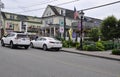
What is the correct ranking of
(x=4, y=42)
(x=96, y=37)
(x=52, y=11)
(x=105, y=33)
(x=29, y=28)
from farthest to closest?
(x=29, y=28)
(x=52, y=11)
(x=96, y=37)
(x=105, y=33)
(x=4, y=42)

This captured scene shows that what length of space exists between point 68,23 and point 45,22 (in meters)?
6.56

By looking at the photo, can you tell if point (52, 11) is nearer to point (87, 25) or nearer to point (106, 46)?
point (87, 25)

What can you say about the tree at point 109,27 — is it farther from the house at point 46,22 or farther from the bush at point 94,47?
the house at point 46,22

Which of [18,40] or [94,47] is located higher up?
[18,40]

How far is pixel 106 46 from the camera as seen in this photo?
88.7ft

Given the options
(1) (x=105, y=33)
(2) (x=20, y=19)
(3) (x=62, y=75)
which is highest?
(2) (x=20, y=19)

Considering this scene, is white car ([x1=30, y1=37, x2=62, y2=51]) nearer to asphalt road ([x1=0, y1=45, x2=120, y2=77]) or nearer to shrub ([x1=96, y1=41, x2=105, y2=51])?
shrub ([x1=96, y1=41, x2=105, y2=51])

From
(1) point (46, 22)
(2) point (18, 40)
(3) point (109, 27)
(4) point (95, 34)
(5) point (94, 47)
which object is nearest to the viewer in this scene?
(2) point (18, 40)

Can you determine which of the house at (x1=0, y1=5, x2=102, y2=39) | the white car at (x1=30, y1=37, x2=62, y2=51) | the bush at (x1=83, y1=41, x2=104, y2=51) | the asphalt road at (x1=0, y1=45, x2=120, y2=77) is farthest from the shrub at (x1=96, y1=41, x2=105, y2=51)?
the house at (x1=0, y1=5, x2=102, y2=39)

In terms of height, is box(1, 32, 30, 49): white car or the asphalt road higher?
box(1, 32, 30, 49): white car

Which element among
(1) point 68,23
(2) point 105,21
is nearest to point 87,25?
(1) point 68,23

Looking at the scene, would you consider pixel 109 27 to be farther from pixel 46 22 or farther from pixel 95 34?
pixel 46 22

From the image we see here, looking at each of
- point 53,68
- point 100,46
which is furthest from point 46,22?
point 53,68

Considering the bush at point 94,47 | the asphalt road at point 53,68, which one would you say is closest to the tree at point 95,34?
the bush at point 94,47
